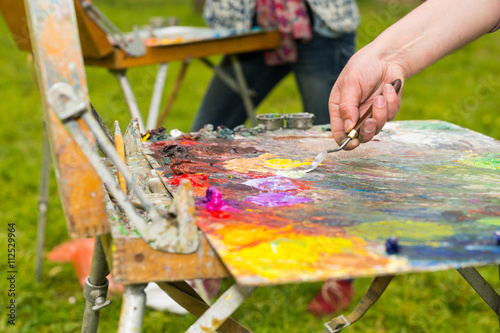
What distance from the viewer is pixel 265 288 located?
2475 mm

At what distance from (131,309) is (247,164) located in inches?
17.6

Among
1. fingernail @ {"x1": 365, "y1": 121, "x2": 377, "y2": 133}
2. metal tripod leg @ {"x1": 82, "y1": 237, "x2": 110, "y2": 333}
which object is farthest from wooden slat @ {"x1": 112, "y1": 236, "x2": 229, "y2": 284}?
fingernail @ {"x1": 365, "y1": 121, "x2": 377, "y2": 133}

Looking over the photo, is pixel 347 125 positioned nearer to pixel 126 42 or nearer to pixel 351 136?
pixel 351 136

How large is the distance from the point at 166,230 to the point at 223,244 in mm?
81

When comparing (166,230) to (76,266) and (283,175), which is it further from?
(76,266)

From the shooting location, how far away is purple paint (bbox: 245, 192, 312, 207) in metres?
0.92

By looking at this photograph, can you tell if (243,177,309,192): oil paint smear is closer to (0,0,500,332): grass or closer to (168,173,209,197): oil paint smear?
(168,173,209,197): oil paint smear

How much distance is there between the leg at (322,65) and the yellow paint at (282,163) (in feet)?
3.81

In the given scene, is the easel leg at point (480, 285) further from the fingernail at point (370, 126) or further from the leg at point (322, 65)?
the leg at point (322, 65)

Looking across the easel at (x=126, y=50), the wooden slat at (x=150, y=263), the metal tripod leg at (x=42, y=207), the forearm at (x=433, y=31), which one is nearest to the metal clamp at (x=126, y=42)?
the easel at (x=126, y=50)

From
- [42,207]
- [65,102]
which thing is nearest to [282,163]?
[65,102]

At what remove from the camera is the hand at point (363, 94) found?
3.84ft

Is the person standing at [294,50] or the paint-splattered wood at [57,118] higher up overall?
the paint-splattered wood at [57,118]

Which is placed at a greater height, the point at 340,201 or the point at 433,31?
the point at 433,31
